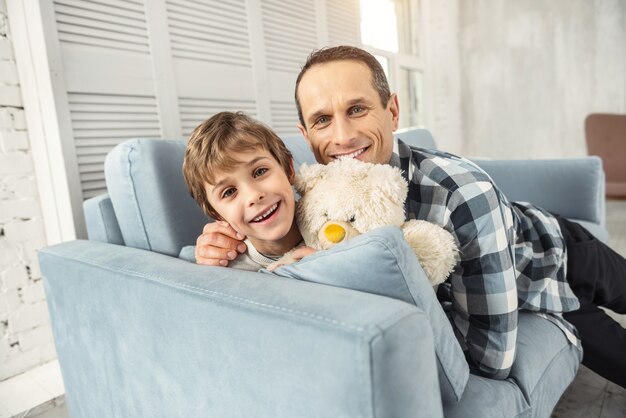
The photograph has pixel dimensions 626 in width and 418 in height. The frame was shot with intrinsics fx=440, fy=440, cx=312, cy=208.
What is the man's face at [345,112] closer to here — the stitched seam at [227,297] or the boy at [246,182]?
the boy at [246,182]

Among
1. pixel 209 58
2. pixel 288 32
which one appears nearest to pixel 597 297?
pixel 209 58

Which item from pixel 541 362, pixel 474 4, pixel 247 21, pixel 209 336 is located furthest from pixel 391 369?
pixel 474 4

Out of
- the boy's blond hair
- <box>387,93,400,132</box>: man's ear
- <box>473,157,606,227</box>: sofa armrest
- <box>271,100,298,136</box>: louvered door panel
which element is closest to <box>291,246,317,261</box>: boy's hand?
the boy's blond hair

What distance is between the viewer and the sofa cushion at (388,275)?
62 cm

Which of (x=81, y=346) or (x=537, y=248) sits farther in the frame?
(x=537, y=248)

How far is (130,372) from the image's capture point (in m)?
0.86

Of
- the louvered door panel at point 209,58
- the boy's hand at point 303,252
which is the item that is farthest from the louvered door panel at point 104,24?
the boy's hand at point 303,252

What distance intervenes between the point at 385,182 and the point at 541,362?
1.76 ft

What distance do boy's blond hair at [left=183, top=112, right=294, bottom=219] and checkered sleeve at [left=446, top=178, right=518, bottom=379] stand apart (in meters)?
0.38

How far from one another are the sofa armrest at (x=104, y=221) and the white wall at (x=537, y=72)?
14.5ft

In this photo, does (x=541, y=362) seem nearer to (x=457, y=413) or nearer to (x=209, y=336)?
(x=457, y=413)

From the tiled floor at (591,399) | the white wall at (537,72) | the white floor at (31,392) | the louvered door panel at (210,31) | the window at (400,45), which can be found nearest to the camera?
the tiled floor at (591,399)

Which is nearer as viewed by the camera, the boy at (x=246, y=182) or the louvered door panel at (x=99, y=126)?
the boy at (x=246, y=182)

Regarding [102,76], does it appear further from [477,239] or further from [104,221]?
[477,239]
